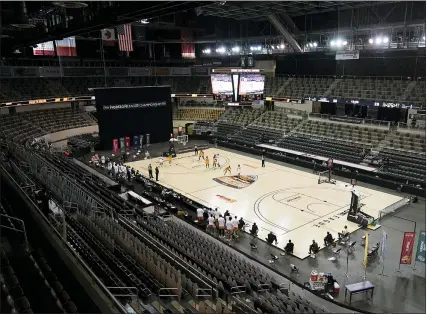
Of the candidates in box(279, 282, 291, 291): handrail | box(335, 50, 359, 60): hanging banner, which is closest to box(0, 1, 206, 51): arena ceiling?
box(279, 282, 291, 291): handrail

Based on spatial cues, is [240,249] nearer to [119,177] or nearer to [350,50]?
[119,177]

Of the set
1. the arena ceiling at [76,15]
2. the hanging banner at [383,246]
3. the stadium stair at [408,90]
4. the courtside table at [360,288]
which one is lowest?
the courtside table at [360,288]

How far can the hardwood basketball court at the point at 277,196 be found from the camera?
1848cm

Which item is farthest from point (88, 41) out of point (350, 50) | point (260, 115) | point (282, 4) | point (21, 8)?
point (21, 8)

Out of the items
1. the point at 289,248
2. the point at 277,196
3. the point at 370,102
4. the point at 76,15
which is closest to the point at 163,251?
the point at 289,248

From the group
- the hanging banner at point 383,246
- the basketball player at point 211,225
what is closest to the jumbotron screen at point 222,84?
the basketball player at point 211,225

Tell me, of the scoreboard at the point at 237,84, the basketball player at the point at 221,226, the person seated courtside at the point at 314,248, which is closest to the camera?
the person seated courtside at the point at 314,248

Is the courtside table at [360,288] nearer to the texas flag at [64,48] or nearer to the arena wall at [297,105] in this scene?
the arena wall at [297,105]

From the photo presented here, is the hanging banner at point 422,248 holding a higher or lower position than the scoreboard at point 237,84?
lower

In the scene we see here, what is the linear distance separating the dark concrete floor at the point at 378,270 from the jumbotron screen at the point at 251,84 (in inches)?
583

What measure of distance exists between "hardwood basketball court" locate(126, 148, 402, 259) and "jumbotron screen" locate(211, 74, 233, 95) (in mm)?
6205

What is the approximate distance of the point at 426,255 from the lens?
13.0 m

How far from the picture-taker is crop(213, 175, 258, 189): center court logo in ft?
83.7

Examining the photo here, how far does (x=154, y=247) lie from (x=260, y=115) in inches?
1226
